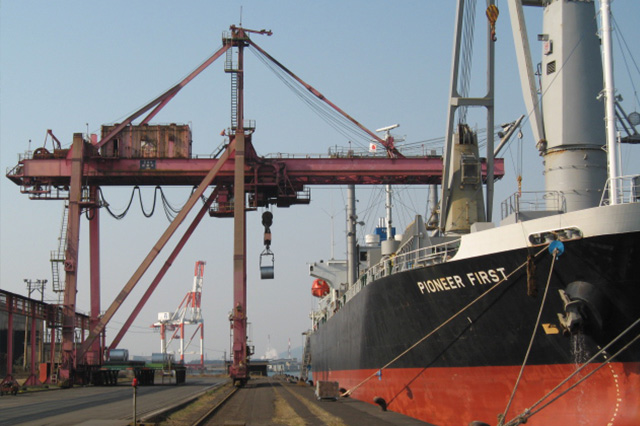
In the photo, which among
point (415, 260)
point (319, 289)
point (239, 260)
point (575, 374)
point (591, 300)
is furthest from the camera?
point (319, 289)

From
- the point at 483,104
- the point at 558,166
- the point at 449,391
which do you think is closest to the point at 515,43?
the point at 483,104

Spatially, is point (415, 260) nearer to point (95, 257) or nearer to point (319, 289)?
point (95, 257)

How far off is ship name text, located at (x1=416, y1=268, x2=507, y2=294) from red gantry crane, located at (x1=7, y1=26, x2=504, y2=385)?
56.6ft


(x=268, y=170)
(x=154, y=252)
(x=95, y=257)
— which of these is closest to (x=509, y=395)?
(x=268, y=170)

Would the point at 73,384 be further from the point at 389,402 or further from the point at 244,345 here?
the point at 389,402

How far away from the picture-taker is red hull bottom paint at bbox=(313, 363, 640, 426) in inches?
519

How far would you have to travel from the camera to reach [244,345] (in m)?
34.0

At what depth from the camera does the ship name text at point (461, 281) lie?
15.0 metres

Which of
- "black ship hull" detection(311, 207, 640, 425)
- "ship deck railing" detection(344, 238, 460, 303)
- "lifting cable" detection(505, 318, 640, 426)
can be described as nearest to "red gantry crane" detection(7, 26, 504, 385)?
"ship deck railing" detection(344, 238, 460, 303)

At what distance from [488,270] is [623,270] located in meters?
2.80

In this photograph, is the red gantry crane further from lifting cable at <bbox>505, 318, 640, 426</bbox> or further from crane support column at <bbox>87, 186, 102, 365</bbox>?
lifting cable at <bbox>505, 318, 640, 426</bbox>

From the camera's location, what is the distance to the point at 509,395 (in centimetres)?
1469

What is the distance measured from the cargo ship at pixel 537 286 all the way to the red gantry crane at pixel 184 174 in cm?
1218

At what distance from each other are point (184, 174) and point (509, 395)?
22.8 m
